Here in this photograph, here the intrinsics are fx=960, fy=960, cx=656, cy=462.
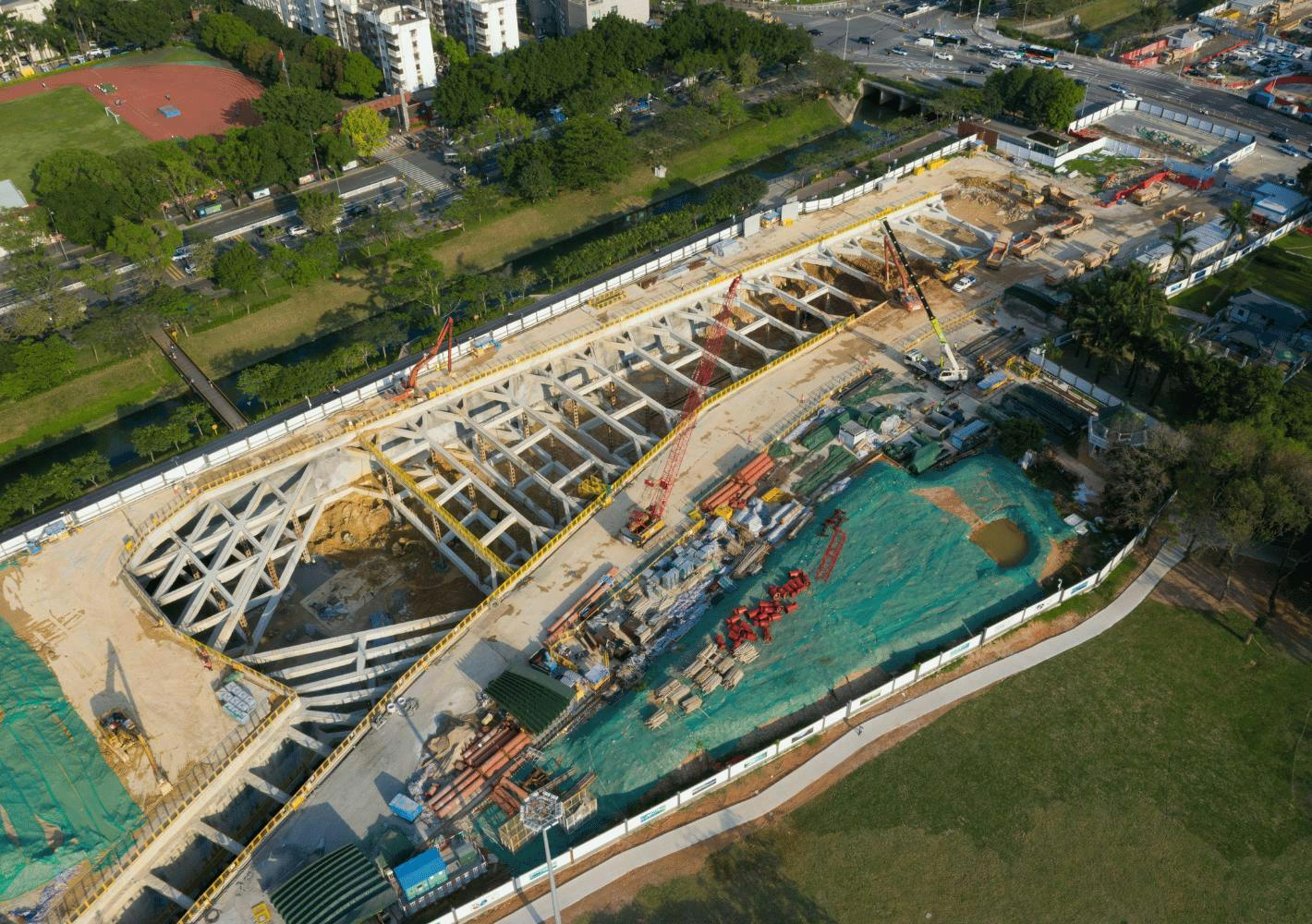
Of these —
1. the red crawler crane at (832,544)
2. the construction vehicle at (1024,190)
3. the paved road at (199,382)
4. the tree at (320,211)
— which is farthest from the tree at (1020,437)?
the tree at (320,211)

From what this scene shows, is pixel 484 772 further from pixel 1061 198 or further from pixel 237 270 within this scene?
pixel 1061 198

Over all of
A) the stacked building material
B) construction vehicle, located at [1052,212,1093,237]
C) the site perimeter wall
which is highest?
construction vehicle, located at [1052,212,1093,237]

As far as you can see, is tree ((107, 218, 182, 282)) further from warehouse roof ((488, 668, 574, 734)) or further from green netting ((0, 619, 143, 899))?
warehouse roof ((488, 668, 574, 734))

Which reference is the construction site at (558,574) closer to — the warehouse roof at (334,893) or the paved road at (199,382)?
the warehouse roof at (334,893)

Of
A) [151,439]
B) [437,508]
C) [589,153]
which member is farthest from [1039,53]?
[151,439]

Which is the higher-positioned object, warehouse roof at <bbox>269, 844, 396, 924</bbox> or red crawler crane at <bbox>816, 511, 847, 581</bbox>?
red crawler crane at <bbox>816, 511, 847, 581</bbox>

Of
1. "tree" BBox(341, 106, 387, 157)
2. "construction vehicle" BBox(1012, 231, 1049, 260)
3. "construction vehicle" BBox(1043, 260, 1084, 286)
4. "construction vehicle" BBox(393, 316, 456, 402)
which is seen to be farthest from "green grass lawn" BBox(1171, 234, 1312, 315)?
"tree" BBox(341, 106, 387, 157)

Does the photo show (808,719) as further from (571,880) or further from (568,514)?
(568,514)
